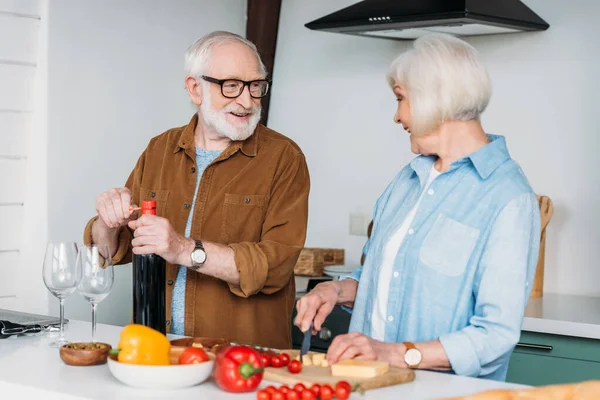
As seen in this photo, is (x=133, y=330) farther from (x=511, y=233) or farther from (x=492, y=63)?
(x=492, y=63)

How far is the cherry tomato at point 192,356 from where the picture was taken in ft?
5.90

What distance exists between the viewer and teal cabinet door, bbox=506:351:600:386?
2.92m

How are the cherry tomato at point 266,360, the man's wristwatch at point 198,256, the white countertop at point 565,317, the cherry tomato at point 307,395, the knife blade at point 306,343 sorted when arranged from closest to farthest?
the cherry tomato at point 307,395 → the cherry tomato at point 266,360 → the knife blade at point 306,343 → the man's wristwatch at point 198,256 → the white countertop at point 565,317

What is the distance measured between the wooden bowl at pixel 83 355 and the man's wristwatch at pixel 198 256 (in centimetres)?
42

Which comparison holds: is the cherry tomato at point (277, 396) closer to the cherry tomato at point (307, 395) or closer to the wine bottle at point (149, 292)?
the cherry tomato at point (307, 395)

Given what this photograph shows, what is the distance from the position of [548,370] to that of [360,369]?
1391 mm

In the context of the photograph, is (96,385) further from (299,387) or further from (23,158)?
(23,158)

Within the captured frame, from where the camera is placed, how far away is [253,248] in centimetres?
250

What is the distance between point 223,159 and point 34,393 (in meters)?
1.05

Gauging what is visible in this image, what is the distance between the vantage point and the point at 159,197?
2740mm

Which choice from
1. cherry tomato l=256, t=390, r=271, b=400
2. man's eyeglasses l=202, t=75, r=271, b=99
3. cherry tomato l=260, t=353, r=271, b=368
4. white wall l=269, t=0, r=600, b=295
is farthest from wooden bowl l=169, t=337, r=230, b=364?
white wall l=269, t=0, r=600, b=295

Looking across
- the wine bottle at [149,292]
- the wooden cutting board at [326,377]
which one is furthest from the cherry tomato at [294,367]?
the wine bottle at [149,292]

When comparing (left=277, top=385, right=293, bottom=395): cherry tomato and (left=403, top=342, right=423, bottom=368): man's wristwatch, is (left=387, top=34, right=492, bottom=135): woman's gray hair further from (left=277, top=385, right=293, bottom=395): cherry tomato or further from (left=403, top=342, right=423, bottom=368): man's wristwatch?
(left=277, top=385, right=293, bottom=395): cherry tomato

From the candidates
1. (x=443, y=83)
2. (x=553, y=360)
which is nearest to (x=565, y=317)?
(x=553, y=360)
